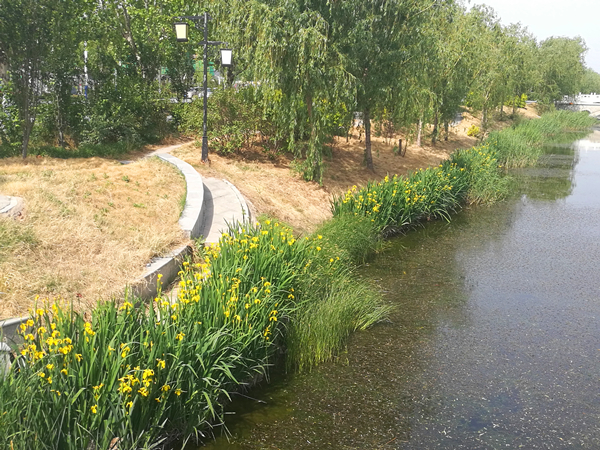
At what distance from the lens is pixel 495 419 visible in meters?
5.25

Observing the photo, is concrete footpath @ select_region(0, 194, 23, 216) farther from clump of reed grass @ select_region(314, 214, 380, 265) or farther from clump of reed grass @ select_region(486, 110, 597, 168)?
clump of reed grass @ select_region(486, 110, 597, 168)

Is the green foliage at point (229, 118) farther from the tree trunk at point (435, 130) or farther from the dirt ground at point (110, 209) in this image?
the tree trunk at point (435, 130)

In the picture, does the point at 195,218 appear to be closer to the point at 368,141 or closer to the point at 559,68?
the point at 368,141

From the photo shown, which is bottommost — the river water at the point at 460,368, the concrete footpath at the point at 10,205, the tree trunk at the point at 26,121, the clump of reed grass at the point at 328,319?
the river water at the point at 460,368

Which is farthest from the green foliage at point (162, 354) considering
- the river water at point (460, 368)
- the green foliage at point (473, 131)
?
the green foliage at point (473, 131)

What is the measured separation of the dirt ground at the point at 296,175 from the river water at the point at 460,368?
2387 mm

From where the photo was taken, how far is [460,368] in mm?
6203

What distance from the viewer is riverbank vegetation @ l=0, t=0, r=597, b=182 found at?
12.5 m

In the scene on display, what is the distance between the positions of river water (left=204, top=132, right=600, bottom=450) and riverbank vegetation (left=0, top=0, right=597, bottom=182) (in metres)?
4.79

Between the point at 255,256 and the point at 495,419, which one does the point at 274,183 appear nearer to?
the point at 255,256

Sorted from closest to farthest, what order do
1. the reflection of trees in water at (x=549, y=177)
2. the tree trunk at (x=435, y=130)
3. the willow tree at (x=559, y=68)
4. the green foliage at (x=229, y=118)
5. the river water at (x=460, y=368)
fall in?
the river water at (x=460, y=368) → the green foliage at (x=229, y=118) → the reflection of trees in water at (x=549, y=177) → the tree trunk at (x=435, y=130) → the willow tree at (x=559, y=68)

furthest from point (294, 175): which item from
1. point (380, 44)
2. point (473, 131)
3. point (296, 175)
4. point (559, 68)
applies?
point (559, 68)

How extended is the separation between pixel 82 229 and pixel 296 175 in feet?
26.8

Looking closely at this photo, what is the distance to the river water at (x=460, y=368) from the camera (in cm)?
502
